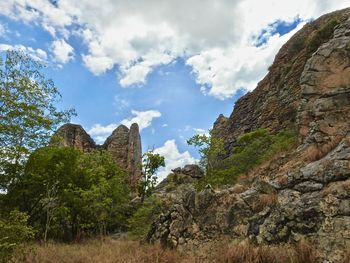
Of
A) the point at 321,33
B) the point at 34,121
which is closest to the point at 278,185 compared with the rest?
the point at 34,121

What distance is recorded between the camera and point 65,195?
21578 mm

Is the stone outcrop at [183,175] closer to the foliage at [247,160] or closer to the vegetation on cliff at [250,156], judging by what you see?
the vegetation on cliff at [250,156]

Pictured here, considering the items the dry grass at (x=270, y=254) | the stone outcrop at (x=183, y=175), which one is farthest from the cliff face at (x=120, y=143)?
the dry grass at (x=270, y=254)

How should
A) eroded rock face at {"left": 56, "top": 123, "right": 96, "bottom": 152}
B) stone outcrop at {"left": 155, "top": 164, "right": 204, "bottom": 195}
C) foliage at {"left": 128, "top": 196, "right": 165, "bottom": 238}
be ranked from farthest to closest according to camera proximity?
eroded rock face at {"left": 56, "top": 123, "right": 96, "bottom": 152}, stone outcrop at {"left": 155, "top": 164, "right": 204, "bottom": 195}, foliage at {"left": 128, "top": 196, "right": 165, "bottom": 238}

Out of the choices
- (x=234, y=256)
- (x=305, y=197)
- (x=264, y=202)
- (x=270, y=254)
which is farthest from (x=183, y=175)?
(x=270, y=254)

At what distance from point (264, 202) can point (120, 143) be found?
1637 inches

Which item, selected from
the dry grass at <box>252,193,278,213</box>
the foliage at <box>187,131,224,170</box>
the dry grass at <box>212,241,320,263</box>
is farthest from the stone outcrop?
the dry grass at <box>212,241,320,263</box>

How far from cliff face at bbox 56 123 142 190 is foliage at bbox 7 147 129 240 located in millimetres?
22404

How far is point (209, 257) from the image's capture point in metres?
8.43

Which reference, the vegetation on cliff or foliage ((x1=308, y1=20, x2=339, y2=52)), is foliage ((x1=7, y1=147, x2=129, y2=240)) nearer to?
the vegetation on cliff

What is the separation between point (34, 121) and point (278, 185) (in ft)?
31.1

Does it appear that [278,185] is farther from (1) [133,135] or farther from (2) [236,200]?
(1) [133,135]

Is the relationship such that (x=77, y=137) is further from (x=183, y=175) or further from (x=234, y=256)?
(x=234, y=256)

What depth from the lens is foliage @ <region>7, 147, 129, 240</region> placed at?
19.5 m
